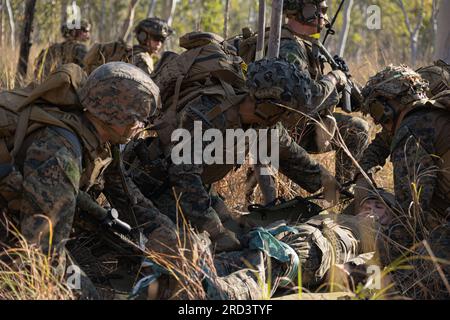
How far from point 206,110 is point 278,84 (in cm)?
47

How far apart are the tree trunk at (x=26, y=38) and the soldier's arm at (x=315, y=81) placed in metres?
4.10

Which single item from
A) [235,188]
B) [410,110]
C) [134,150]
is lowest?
[235,188]

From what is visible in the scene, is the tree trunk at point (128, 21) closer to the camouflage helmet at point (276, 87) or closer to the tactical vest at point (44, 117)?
the camouflage helmet at point (276, 87)

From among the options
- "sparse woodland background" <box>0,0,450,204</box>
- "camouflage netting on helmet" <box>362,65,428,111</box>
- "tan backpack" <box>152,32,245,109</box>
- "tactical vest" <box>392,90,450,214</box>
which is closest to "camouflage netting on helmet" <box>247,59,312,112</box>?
"tan backpack" <box>152,32,245,109</box>

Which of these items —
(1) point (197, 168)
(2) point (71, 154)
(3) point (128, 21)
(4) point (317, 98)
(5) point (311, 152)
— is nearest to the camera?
(2) point (71, 154)

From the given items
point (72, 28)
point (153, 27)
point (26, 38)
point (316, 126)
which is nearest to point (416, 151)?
point (316, 126)

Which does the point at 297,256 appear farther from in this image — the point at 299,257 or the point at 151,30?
the point at 151,30

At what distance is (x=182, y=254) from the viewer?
3.71 m

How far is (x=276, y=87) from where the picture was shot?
181 inches

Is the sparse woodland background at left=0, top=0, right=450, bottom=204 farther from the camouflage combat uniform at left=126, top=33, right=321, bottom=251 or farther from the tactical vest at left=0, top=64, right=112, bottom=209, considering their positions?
the tactical vest at left=0, top=64, right=112, bottom=209

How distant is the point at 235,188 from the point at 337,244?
1752 millimetres
